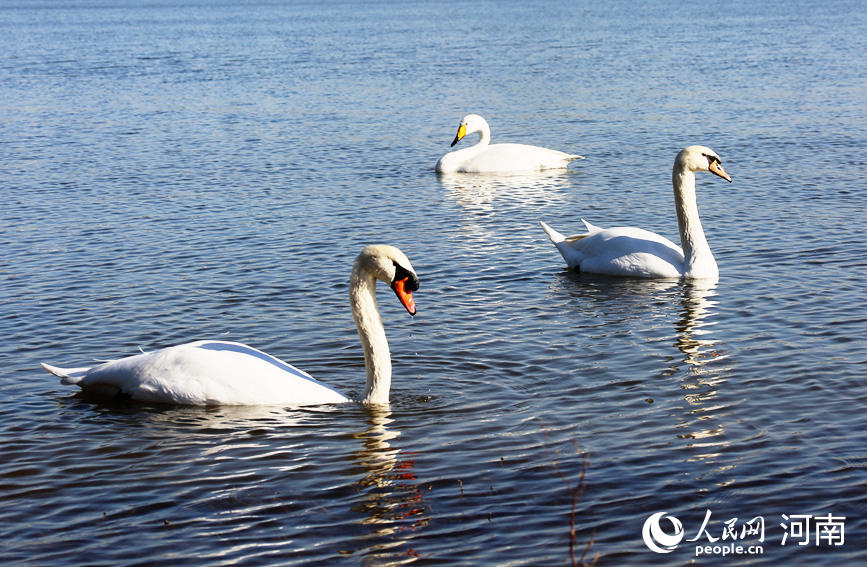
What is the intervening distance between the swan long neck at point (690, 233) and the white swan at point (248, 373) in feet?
15.8

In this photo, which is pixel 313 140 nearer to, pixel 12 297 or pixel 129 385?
pixel 12 297

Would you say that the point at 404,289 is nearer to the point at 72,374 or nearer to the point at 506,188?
the point at 72,374

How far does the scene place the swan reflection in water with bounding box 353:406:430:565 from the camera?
644cm

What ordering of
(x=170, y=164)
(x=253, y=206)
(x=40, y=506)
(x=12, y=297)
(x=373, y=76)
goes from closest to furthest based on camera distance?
(x=40, y=506), (x=12, y=297), (x=253, y=206), (x=170, y=164), (x=373, y=76)

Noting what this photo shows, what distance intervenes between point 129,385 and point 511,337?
11.4 ft

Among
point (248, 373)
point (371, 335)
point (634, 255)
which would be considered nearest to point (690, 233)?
point (634, 255)

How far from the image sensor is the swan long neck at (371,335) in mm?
8516

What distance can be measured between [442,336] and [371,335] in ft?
7.05

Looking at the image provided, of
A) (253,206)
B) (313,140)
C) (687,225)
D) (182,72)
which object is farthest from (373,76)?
(687,225)

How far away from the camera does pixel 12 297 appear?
12289 millimetres

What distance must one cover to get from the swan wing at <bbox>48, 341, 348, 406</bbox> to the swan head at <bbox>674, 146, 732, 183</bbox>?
5.87 metres

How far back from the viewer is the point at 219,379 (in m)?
8.50

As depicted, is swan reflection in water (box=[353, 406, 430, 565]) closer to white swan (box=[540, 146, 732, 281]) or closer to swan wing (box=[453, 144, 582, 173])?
white swan (box=[540, 146, 732, 281])

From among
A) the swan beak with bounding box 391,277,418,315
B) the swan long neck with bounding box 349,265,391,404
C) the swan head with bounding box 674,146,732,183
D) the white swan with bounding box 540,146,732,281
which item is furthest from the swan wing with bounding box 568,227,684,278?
the swan beak with bounding box 391,277,418,315
